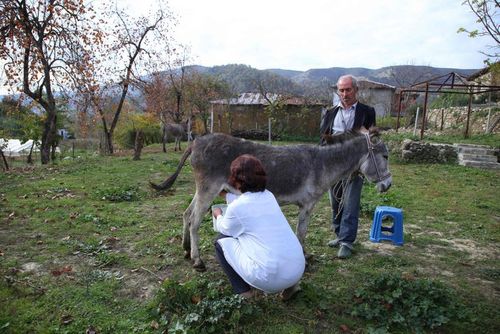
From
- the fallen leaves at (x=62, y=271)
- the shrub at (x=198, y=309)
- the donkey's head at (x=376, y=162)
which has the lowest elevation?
the fallen leaves at (x=62, y=271)

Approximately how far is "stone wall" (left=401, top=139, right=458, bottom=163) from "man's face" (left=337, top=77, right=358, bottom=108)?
10135 millimetres

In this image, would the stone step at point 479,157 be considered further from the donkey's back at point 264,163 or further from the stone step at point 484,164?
the donkey's back at point 264,163

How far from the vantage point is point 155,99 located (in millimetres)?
21906

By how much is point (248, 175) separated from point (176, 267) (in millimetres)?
2151

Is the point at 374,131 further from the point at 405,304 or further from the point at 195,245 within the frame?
the point at 195,245

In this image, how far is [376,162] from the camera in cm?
459

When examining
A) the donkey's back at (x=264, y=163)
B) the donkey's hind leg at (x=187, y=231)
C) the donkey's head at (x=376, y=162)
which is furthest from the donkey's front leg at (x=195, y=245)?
the donkey's head at (x=376, y=162)

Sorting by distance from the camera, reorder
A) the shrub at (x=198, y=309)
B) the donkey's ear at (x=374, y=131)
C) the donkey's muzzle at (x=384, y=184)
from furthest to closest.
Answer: the donkey's muzzle at (x=384, y=184)
the donkey's ear at (x=374, y=131)
the shrub at (x=198, y=309)

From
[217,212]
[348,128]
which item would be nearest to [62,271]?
[217,212]

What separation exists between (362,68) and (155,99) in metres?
102

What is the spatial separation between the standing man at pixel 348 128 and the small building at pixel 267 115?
21.8m

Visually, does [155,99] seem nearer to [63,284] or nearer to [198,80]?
[198,80]

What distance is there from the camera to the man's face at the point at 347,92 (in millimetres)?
4547

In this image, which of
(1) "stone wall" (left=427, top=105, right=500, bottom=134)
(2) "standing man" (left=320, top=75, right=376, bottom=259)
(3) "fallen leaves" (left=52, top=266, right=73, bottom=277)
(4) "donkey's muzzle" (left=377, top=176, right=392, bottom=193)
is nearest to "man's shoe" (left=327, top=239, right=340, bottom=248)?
(2) "standing man" (left=320, top=75, right=376, bottom=259)
